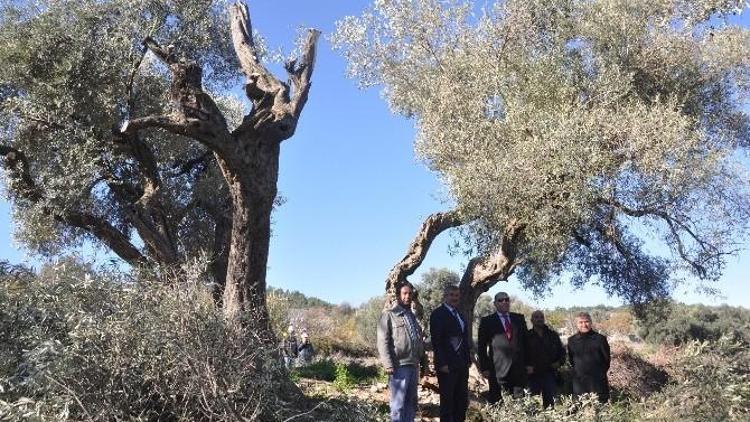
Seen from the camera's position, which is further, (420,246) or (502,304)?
(420,246)

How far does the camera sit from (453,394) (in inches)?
331

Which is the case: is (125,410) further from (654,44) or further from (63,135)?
(654,44)

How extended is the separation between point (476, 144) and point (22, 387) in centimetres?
790

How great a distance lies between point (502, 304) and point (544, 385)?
128 cm

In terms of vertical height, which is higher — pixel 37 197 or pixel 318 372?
pixel 37 197

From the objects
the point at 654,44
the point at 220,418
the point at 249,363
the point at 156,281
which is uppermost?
the point at 654,44

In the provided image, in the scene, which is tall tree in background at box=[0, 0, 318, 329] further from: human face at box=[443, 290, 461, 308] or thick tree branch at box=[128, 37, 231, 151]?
human face at box=[443, 290, 461, 308]

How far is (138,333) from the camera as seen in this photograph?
6.40 m

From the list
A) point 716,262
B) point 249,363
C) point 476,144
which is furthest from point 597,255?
point 249,363

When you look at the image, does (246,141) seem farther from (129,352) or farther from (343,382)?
(343,382)

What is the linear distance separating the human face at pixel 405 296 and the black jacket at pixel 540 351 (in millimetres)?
1963

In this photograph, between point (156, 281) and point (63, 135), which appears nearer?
point (156, 281)

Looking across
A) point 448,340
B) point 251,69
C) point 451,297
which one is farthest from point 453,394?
point 251,69

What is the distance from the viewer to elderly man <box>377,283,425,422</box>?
308 inches
